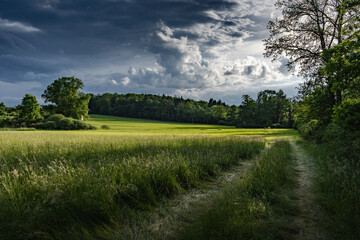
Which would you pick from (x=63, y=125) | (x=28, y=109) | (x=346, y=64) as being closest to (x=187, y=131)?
(x=63, y=125)

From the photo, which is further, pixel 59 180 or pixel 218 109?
pixel 218 109

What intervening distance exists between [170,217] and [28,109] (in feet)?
215

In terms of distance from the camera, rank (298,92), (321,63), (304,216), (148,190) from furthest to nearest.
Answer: (298,92) → (321,63) → (148,190) → (304,216)

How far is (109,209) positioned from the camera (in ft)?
11.5

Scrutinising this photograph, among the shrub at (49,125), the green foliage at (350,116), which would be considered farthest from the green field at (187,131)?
the green foliage at (350,116)

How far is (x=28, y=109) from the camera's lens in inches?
2050

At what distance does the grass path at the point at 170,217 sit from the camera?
309 centimetres

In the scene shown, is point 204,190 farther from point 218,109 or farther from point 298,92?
point 218,109

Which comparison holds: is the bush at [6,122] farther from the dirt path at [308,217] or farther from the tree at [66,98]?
the dirt path at [308,217]

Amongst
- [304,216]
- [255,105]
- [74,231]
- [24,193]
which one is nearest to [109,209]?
Result: [74,231]

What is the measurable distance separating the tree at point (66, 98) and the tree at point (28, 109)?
5.54m

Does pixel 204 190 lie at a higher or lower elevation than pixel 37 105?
lower

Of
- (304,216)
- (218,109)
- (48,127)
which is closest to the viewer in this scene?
(304,216)

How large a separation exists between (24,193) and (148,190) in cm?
252
